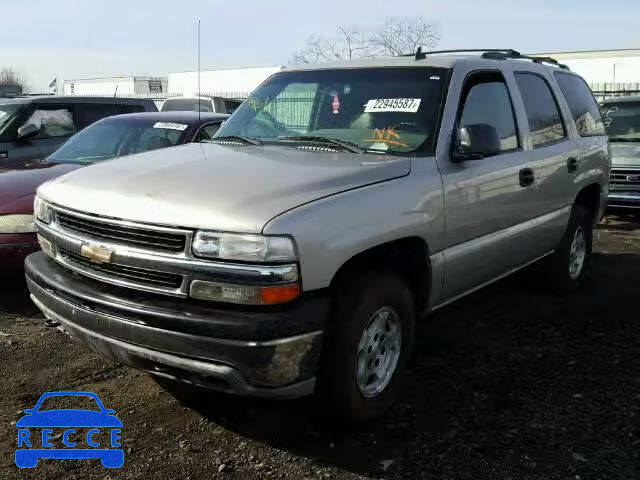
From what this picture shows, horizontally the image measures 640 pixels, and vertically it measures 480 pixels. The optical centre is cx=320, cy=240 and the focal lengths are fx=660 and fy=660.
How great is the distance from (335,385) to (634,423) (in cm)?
163

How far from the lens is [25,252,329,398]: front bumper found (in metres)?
2.73

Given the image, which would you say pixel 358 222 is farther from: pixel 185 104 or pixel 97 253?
pixel 185 104

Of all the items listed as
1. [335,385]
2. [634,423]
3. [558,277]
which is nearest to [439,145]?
[335,385]

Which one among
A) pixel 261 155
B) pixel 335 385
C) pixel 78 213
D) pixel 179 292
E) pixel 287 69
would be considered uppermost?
pixel 287 69

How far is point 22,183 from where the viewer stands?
5.20 meters

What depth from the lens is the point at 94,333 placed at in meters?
3.07

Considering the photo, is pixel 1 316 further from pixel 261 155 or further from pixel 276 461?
pixel 276 461

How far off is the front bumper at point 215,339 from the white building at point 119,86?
32.0m

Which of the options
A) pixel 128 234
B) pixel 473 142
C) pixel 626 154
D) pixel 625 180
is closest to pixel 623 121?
pixel 626 154

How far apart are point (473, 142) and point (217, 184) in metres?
1.53

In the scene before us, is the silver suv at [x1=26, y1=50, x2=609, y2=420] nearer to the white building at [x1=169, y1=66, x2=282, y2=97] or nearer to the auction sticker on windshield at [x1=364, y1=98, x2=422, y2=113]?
the auction sticker on windshield at [x1=364, y1=98, x2=422, y2=113]

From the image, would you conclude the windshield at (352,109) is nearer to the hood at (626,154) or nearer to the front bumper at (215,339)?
the front bumper at (215,339)

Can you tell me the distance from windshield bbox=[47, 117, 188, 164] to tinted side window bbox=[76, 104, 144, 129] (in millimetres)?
2389

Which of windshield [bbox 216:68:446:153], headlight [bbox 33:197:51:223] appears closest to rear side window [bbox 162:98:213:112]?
windshield [bbox 216:68:446:153]
